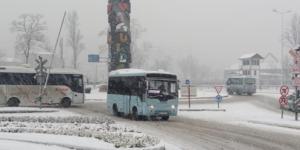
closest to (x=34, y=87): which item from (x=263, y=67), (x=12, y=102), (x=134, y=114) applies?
(x=12, y=102)

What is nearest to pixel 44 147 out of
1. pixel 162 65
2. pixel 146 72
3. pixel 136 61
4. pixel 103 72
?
pixel 146 72

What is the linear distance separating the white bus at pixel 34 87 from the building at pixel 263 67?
71906mm

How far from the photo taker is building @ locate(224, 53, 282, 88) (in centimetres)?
12200

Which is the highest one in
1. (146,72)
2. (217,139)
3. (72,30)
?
(72,30)

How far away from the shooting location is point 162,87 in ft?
105

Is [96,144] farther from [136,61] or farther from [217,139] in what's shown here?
[136,61]

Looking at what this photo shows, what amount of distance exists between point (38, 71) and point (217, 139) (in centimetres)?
2370

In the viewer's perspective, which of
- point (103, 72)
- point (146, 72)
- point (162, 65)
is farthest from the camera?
point (103, 72)

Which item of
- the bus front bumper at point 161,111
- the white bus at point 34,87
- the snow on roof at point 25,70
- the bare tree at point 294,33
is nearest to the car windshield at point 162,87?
the bus front bumper at point 161,111

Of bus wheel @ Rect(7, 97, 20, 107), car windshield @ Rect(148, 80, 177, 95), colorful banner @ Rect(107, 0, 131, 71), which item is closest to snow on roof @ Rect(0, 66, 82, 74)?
bus wheel @ Rect(7, 97, 20, 107)

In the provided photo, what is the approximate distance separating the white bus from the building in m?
71.9

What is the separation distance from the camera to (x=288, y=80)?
11406 cm

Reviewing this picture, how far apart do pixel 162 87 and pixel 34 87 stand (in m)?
15.5

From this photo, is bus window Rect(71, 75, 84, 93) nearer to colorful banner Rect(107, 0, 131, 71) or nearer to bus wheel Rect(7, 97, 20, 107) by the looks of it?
bus wheel Rect(7, 97, 20, 107)
